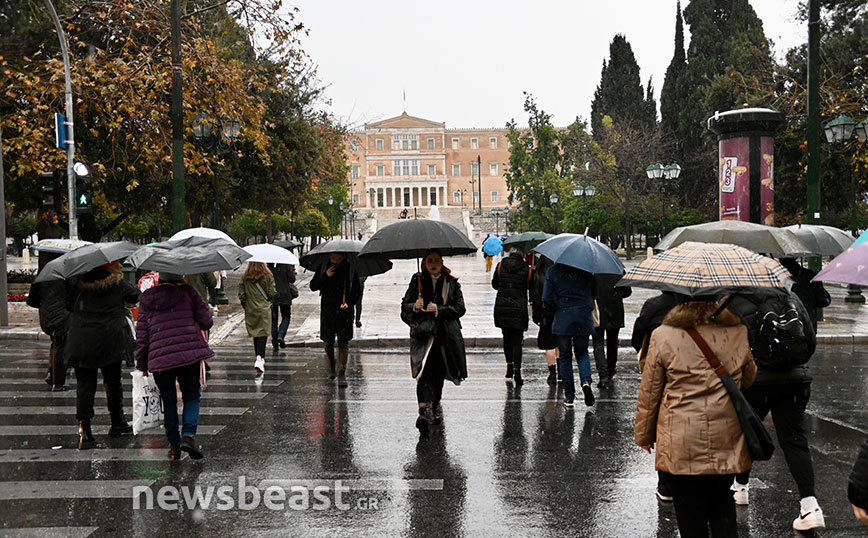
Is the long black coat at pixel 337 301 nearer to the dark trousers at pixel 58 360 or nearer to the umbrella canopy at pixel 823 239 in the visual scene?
the dark trousers at pixel 58 360

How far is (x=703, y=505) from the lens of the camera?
12.6 feet

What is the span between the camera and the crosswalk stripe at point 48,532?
191 inches

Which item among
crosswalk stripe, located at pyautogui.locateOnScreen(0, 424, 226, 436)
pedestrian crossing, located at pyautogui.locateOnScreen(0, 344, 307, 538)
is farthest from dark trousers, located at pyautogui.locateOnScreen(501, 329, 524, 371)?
crosswalk stripe, located at pyautogui.locateOnScreen(0, 424, 226, 436)

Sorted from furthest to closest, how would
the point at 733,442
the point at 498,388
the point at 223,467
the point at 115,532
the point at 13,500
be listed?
1. the point at 498,388
2. the point at 223,467
3. the point at 13,500
4. the point at 115,532
5. the point at 733,442

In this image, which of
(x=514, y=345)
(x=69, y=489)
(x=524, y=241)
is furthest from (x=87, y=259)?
(x=524, y=241)

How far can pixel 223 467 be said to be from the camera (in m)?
6.32

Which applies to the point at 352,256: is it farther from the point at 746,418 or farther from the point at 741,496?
the point at 746,418

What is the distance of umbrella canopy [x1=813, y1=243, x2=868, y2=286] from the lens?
3.57 metres

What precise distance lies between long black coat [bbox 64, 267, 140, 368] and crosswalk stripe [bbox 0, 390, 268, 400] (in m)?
2.06

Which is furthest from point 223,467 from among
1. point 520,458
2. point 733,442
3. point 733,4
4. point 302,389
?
point 733,4

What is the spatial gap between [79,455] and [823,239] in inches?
252

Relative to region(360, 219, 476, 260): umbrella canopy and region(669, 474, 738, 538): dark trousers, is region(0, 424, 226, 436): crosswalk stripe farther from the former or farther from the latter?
region(669, 474, 738, 538): dark trousers

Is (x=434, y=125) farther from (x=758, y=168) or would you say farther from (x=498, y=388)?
(x=498, y=388)

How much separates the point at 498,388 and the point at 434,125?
118m
